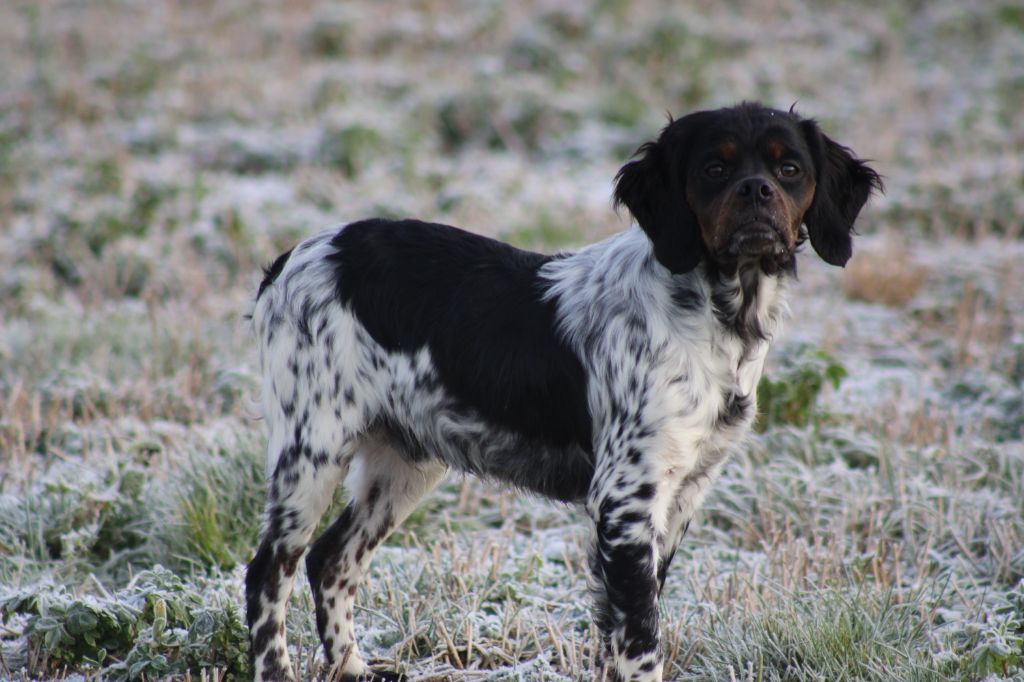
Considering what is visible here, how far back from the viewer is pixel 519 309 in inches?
137

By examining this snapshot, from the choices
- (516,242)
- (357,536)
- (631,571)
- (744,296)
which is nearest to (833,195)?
(744,296)

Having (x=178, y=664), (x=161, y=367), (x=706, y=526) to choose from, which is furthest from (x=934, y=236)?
(x=178, y=664)

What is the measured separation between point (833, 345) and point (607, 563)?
3.74 meters

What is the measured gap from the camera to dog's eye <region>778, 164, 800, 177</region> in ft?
10.8

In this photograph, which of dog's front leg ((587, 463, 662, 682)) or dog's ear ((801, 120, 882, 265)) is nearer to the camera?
dog's front leg ((587, 463, 662, 682))

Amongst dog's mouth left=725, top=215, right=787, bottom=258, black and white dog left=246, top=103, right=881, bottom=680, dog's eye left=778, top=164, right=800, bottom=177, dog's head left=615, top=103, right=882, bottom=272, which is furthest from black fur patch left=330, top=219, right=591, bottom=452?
dog's eye left=778, top=164, right=800, bottom=177

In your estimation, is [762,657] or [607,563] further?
[762,657]

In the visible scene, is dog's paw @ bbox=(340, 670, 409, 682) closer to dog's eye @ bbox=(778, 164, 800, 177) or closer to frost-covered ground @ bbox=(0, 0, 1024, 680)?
frost-covered ground @ bbox=(0, 0, 1024, 680)

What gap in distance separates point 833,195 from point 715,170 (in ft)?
1.37

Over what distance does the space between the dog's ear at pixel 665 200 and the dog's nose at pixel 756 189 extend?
19 centimetres

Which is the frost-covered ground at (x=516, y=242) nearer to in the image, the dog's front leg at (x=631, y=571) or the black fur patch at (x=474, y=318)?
the dog's front leg at (x=631, y=571)

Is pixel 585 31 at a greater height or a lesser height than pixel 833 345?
greater

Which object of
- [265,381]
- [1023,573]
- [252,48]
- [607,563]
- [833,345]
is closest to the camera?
[607,563]

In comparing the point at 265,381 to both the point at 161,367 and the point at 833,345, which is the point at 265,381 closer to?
the point at 161,367
